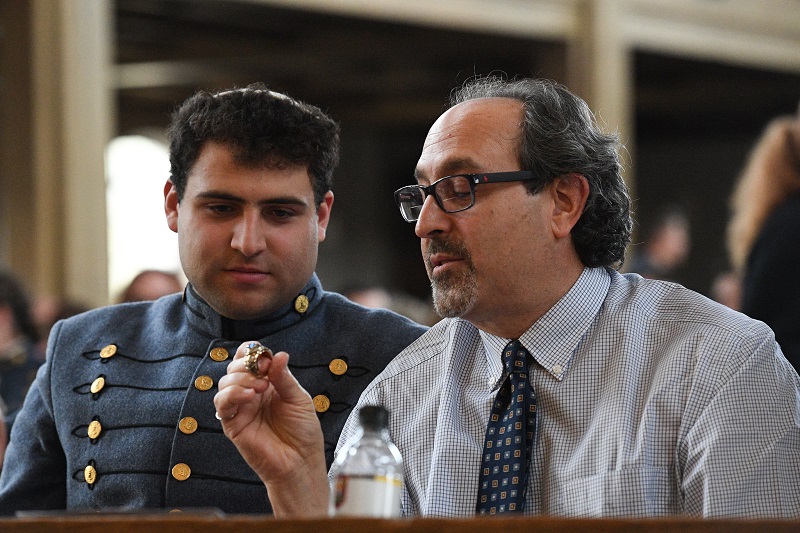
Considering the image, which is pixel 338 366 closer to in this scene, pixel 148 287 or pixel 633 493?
pixel 633 493

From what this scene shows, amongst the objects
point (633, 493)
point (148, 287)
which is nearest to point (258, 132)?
point (633, 493)

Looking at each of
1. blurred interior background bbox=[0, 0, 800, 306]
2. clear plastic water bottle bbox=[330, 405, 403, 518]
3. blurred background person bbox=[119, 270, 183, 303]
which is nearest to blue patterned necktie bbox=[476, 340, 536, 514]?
clear plastic water bottle bbox=[330, 405, 403, 518]

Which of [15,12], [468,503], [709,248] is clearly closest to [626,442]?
[468,503]

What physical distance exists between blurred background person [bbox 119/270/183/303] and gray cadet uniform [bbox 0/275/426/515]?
92.1 inches

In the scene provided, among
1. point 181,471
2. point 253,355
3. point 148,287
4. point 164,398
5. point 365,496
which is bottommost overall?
point 148,287

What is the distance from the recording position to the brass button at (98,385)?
2770mm

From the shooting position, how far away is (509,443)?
87.8 inches

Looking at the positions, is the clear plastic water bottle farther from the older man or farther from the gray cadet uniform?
the gray cadet uniform

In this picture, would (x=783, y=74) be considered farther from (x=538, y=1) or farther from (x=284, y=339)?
(x=284, y=339)

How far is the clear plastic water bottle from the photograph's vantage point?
1715mm

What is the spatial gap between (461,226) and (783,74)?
9933mm

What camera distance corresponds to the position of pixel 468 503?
2.23 meters

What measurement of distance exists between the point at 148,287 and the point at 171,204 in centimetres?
257

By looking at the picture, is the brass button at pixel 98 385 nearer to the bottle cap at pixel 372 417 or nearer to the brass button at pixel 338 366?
the brass button at pixel 338 366
